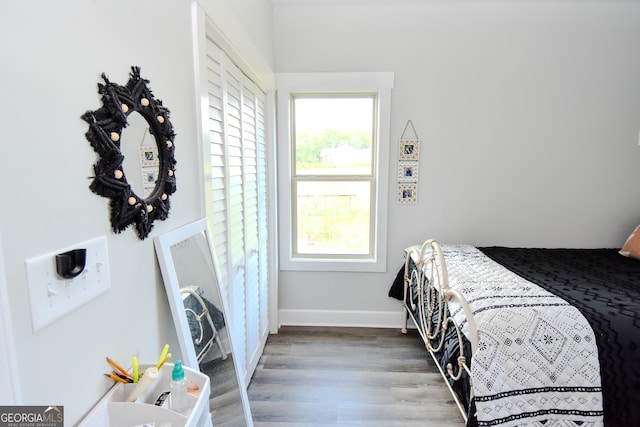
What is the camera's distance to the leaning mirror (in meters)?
0.90

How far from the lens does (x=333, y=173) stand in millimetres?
2615

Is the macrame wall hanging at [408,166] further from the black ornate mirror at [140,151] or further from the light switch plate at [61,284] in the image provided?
the light switch plate at [61,284]

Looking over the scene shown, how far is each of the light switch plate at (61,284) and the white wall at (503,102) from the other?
7.18 ft

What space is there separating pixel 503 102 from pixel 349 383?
2454 millimetres

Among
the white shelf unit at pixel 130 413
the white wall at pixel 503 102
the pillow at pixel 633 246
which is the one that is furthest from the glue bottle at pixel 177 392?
the pillow at pixel 633 246

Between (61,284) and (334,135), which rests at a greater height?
(334,135)

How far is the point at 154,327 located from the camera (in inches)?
34.0

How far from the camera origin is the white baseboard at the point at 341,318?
268 centimetres

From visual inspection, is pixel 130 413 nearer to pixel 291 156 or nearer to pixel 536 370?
pixel 536 370

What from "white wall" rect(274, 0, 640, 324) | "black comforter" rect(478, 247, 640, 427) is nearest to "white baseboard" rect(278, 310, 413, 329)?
"white wall" rect(274, 0, 640, 324)

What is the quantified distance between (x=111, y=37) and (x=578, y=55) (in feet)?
10.3

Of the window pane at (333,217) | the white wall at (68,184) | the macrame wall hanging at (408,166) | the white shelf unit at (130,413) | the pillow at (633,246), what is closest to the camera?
the white wall at (68,184)

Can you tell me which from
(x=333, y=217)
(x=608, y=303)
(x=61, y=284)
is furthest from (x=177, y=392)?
(x=333, y=217)

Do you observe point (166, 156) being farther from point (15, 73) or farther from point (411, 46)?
point (411, 46)
